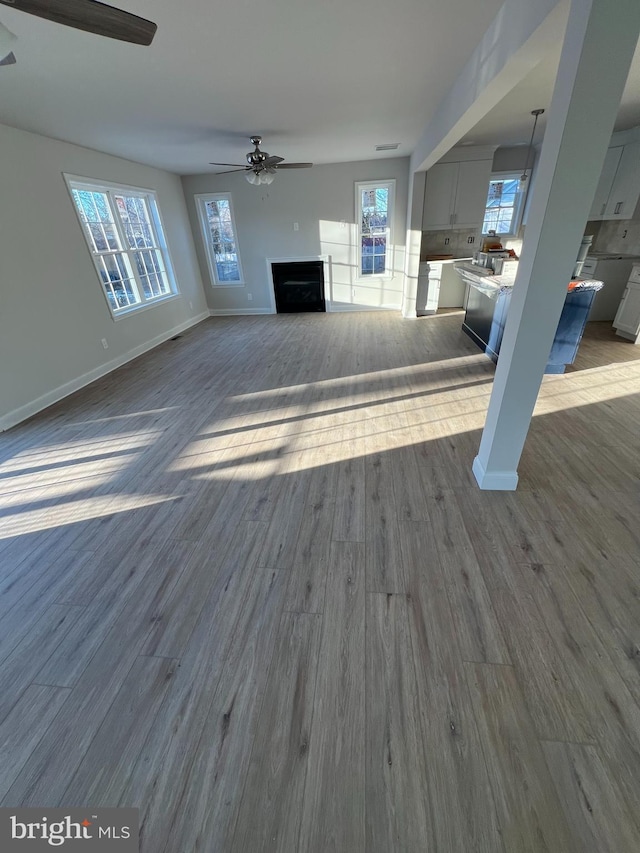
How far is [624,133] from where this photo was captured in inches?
180

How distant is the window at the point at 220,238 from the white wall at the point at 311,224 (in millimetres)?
119

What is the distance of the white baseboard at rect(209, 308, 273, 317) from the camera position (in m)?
7.23

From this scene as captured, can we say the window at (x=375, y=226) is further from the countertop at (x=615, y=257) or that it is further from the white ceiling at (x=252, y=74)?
the countertop at (x=615, y=257)

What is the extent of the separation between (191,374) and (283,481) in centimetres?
260

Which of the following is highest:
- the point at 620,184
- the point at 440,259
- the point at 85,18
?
the point at 85,18

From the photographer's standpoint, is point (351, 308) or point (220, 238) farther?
point (351, 308)

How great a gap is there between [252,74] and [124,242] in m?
3.32

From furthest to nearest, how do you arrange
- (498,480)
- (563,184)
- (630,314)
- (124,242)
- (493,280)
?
(124,242), (630,314), (493,280), (498,480), (563,184)

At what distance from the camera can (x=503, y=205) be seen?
6242 millimetres

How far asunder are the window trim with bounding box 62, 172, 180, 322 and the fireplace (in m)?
1.95

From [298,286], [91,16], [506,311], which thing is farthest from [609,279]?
[91,16]

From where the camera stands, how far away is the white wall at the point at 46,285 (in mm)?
3332

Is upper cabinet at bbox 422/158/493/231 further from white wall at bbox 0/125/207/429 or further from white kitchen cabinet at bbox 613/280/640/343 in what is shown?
white wall at bbox 0/125/207/429

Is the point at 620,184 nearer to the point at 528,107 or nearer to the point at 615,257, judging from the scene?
the point at 615,257
